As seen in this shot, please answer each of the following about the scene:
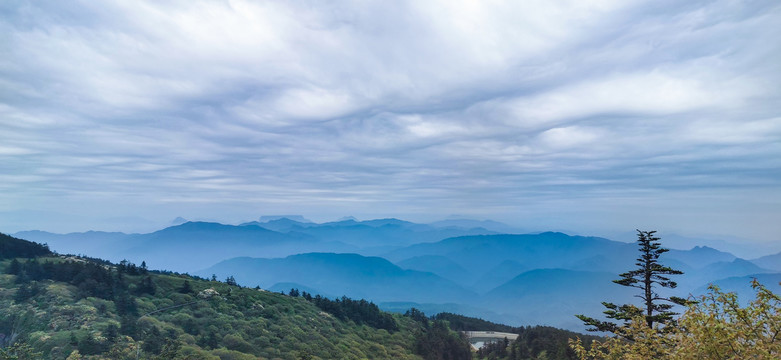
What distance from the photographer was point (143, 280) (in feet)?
244

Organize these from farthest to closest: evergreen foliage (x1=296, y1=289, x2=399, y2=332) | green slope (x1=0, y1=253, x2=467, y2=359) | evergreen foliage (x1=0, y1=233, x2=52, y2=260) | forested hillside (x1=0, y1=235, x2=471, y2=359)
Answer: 1. evergreen foliage (x1=296, y1=289, x2=399, y2=332)
2. evergreen foliage (x1=0, y1=233, x2=52, y2=260)
3. green slope (x1=0, y1=253, x2=467, y2=359)
4. forested hillside (x1=0, y1=235, x2=471, y2=359)

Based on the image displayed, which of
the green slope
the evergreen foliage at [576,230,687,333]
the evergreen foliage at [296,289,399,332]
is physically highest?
the evergreen foliage at [576,230,687,333]

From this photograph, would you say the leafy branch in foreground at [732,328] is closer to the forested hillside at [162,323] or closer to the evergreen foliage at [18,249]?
the forested hillside at [162,323]

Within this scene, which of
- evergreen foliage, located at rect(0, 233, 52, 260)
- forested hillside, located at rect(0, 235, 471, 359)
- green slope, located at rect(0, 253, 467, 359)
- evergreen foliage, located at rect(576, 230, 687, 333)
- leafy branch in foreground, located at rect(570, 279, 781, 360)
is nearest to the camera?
leafy branch in foreground, located at rect(570, 279, 781, 360)

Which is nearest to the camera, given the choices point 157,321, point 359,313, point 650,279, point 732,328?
point 732,328

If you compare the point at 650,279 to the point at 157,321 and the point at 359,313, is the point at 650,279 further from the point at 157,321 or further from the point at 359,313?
the point at 359,313

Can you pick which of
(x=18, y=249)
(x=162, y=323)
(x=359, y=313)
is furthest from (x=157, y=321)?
(x=359, y=313)

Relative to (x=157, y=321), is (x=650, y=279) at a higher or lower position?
higher

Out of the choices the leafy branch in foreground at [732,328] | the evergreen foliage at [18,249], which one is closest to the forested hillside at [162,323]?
the evergreen foliage at [18,249]

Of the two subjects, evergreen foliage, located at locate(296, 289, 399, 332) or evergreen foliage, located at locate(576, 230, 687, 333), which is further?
evergreen foliage, located at locate(296, 289, 399, 332)

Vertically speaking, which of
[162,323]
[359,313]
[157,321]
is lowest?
[359,313]

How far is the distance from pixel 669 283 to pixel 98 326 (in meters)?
62.1

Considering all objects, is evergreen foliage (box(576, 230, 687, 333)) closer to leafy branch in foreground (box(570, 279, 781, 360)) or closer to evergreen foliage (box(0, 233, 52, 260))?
leafy branch in foreground (box(570, 279, 781, 360))

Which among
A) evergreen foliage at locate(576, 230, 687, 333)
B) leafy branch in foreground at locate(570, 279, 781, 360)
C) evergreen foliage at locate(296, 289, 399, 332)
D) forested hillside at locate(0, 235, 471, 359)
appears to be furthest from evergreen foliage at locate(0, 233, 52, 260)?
leafy branch in foreground at locate(570, 279, 781, 360)
